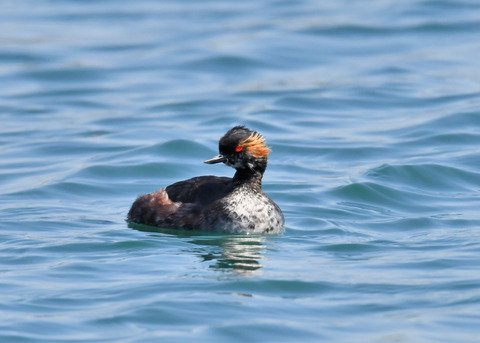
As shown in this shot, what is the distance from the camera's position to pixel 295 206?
14.1 meters

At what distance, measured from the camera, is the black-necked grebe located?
12.4 m

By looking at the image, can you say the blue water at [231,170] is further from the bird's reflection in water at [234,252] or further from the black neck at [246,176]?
the black neck at [246,176]

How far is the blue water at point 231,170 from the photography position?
9641 mm

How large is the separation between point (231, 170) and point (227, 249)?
4.51m

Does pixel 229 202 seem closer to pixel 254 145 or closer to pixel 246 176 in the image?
Result: pixel 246 176

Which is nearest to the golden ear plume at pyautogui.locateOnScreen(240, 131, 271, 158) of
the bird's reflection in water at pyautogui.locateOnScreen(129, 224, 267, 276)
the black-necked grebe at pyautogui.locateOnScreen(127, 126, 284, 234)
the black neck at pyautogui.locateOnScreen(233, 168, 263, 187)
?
the black-necked grebe at pyautogui.locateOnScreen(127, 126, 284, 234)

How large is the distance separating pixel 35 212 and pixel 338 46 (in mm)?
13273

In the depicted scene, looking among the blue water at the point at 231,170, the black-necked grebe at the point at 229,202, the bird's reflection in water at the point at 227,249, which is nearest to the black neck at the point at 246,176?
the black-necked grebe at the point at 229,202

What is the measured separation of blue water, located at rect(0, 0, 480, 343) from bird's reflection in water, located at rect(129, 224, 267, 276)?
0.15 feet

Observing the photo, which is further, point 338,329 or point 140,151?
point 140,151

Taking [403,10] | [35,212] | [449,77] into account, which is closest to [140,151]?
[35,212]

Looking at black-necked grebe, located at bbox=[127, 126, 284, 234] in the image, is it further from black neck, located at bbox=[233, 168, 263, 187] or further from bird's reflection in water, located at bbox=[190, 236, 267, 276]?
bird's reflection in water, located at bbox=[190, 236, 267, 276]

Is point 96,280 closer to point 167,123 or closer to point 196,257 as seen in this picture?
point 196,257

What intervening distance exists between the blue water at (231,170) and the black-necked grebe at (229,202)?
25 centimetres
